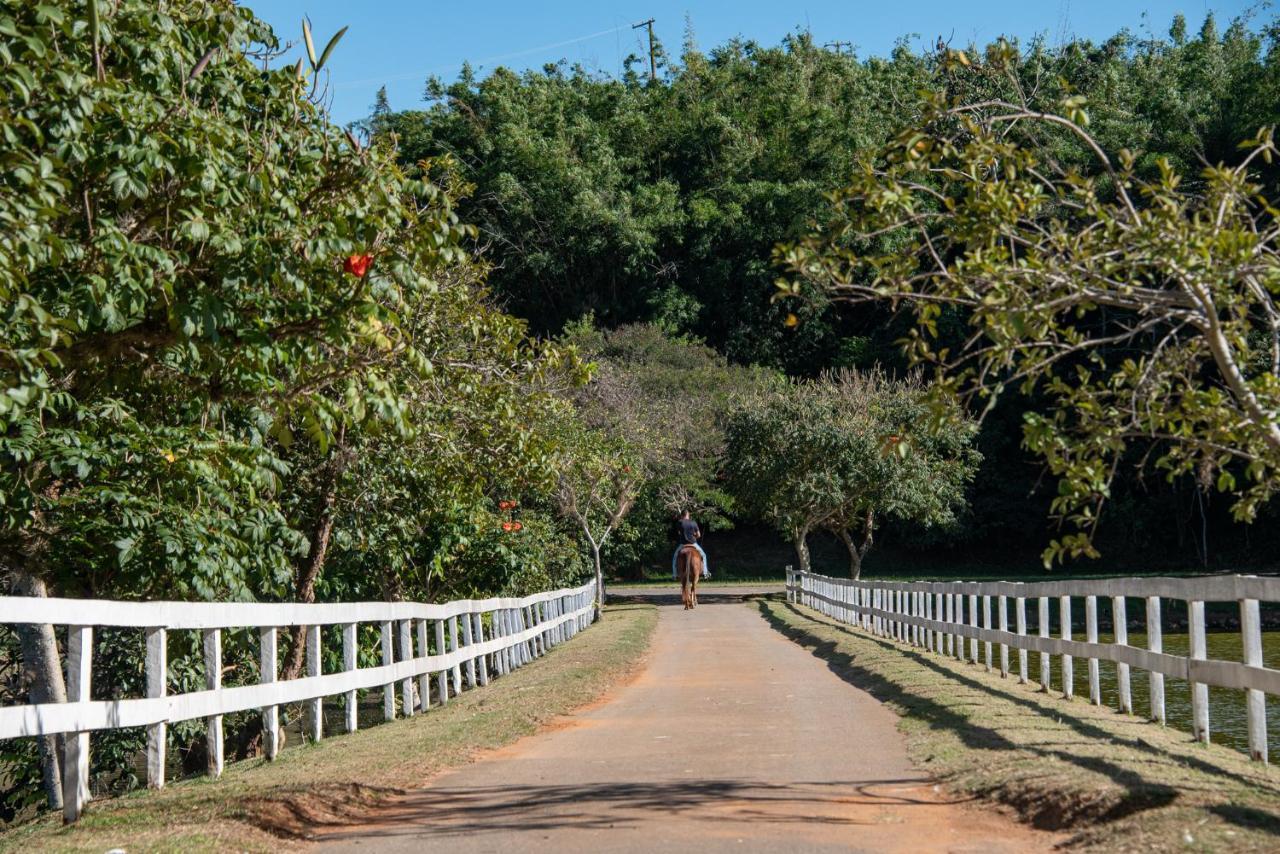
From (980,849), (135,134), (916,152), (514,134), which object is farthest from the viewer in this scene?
(514,134)

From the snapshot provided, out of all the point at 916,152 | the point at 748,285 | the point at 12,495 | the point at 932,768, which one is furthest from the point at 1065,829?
the point at 748,285

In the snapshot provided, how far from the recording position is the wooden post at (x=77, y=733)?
7.56 meters

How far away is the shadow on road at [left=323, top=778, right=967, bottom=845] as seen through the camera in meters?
7.63

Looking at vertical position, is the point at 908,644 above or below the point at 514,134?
below

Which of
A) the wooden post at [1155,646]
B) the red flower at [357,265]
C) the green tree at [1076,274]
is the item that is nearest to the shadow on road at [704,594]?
the wooden post at [1155,646]

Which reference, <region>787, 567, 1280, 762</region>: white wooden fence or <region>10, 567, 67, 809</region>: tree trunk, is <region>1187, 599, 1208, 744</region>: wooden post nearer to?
<region>787, 567, 1280, 762</region>: white wooden fence

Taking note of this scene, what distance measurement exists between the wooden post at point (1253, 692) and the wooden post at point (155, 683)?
23.3ft

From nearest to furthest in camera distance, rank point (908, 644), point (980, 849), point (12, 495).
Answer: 1. point (980, 849)
2. point (12, 495)
3. point (908, 644)

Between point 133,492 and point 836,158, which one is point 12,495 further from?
point 836,158

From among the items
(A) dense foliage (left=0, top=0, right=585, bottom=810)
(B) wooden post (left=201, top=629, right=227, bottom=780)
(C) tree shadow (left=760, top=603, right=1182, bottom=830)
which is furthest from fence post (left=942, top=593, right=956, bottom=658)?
(B) wooden post (left=201, top=629, right=227, bottom=780)

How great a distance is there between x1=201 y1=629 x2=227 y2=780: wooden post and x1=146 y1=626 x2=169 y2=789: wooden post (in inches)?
18.0

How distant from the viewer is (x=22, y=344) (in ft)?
28.3

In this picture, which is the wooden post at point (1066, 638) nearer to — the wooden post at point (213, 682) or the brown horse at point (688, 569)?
the wooden post at point (213, 682)

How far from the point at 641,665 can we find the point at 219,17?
12295mm
